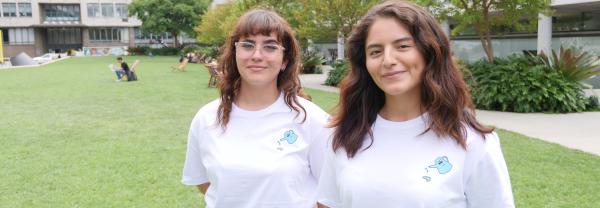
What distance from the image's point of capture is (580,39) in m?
17.8

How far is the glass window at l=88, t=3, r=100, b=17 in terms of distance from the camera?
71.8m

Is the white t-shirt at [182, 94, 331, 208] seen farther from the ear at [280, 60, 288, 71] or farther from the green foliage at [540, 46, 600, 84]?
the green foliage at [540, 46, 600, 84]

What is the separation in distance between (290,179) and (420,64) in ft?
2.69

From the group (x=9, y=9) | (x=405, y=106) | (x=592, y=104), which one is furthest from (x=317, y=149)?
(x=9, y=9)

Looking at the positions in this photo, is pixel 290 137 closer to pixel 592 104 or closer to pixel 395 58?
pixel 395 58

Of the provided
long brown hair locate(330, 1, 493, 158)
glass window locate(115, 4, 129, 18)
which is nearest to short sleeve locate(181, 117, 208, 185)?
long brown hair locate(330, 1, 493, 158)

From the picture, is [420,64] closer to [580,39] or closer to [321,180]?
[321,180]

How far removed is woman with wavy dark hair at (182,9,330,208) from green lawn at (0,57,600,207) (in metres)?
3.02

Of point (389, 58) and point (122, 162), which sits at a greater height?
point (389, 58)

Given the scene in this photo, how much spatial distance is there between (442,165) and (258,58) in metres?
0.99

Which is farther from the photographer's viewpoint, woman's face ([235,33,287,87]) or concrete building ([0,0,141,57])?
concrete building ([0,0,141,57])

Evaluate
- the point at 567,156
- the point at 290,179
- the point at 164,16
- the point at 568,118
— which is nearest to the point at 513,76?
the point at 568,118

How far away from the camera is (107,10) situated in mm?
73188

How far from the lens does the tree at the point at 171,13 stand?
189ft
